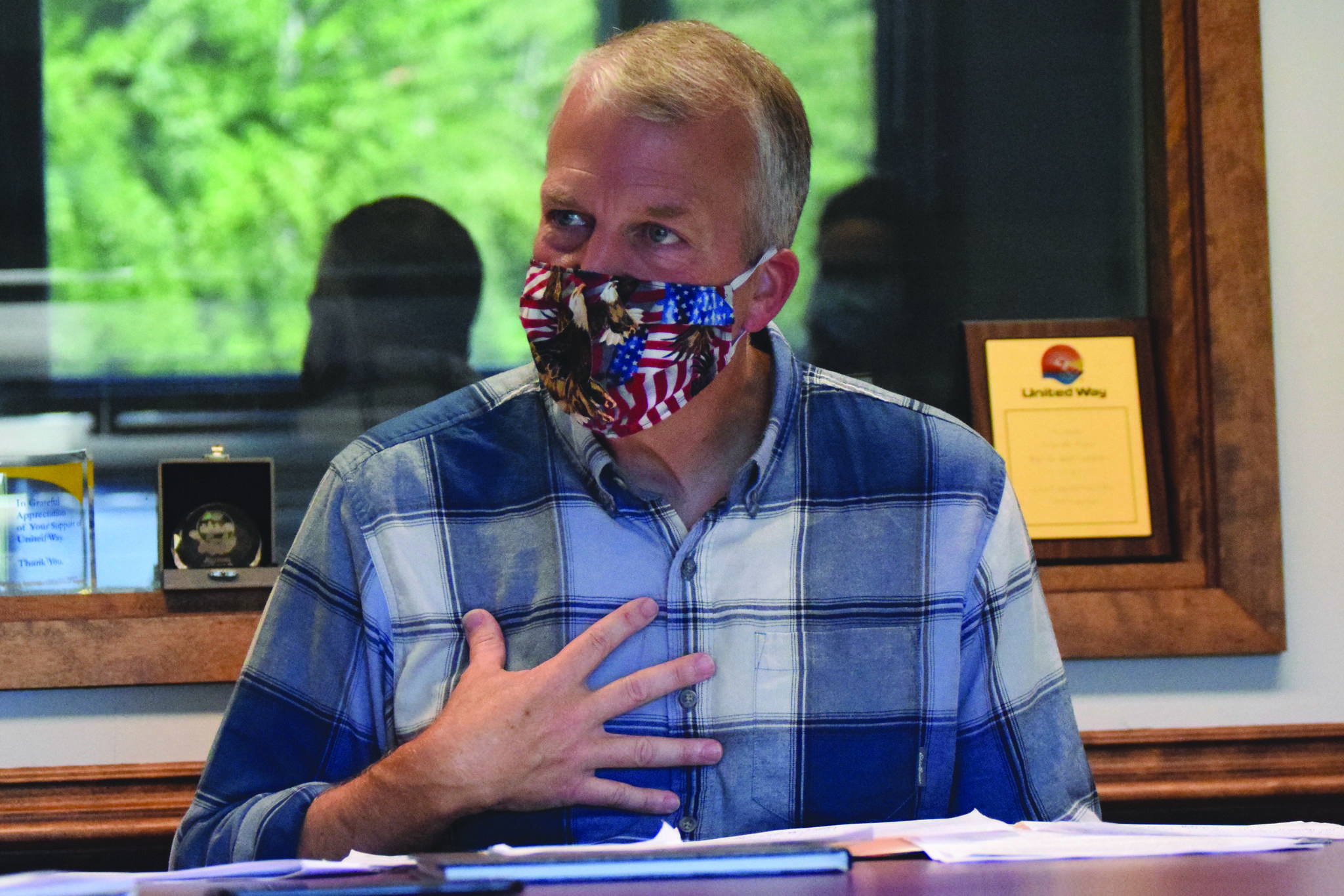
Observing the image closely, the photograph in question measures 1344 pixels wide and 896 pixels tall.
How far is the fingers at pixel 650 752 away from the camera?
1.13 m

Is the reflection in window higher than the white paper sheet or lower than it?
higher

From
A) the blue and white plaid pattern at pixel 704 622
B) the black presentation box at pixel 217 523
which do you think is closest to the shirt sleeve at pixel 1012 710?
the blue and white plaid pattern at pixel 704 622

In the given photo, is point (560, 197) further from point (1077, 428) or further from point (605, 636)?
point (1077, 428)

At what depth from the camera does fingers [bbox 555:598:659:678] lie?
113 centimetres

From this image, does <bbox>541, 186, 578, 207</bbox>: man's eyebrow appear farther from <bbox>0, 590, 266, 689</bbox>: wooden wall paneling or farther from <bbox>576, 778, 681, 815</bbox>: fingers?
<bbox>0, 590, 266, 689</bbox>: wooden wall paneling

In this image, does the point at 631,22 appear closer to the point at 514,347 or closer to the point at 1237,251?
the point at 514,347

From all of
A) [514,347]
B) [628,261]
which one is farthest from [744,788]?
→ [514,347]

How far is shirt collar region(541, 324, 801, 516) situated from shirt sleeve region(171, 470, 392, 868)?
0.22m

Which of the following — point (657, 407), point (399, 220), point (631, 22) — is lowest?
point (657, 407)

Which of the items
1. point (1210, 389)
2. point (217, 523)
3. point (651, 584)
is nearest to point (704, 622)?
point (651, 584)

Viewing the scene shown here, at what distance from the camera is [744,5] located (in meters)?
1.91

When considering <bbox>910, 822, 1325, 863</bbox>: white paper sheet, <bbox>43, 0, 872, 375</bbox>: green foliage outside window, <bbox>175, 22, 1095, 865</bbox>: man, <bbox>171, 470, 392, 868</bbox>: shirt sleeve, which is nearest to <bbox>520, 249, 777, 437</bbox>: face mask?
<bbox>175, 22, 1095, 865</bbox>: man

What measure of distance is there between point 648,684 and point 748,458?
0.30 metres

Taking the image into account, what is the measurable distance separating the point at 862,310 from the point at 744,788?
91cm
